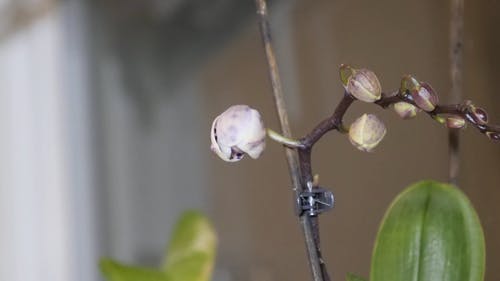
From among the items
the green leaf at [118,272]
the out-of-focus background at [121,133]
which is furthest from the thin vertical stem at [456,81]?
the out-of-focus background at [121,133]

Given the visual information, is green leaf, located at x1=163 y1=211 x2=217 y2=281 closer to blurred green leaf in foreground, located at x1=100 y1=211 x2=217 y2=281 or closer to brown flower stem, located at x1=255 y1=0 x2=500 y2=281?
blurred green leaf in foreground, located at x1=100 y1=211 x2=217 y2=281

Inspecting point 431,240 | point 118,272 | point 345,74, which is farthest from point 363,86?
point 118,272

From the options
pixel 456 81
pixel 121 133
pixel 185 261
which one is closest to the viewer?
pixel 456 81

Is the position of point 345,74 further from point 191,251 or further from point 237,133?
point 191,251

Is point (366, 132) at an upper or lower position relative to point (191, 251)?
upper

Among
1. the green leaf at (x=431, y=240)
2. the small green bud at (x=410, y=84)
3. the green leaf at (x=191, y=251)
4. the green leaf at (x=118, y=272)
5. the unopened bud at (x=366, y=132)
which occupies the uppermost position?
the small green bud at (x=410, y=84)

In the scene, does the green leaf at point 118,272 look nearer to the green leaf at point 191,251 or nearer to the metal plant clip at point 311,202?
the green leaf at point 191,251

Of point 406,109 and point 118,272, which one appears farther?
point 118,272
